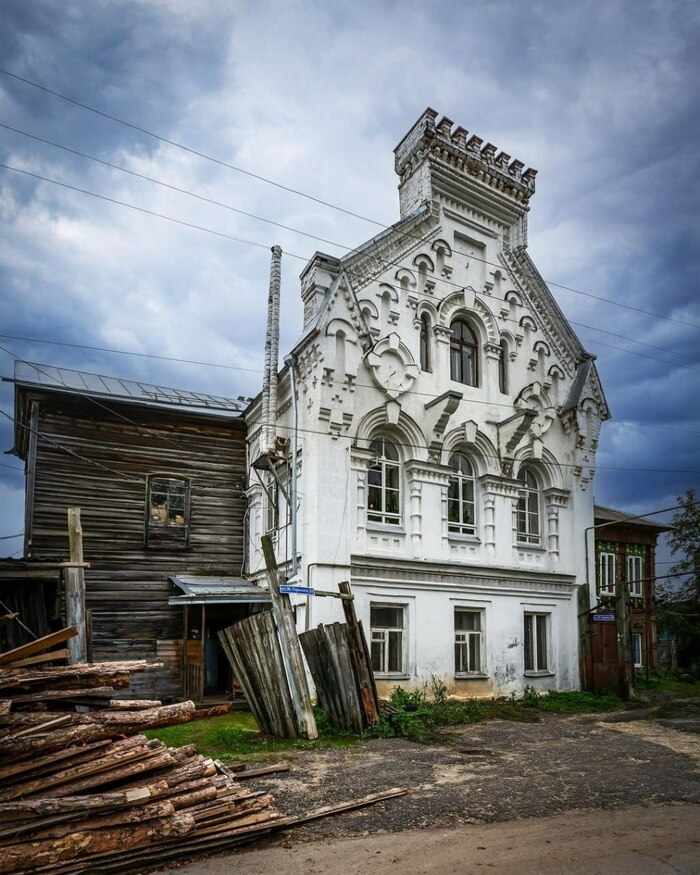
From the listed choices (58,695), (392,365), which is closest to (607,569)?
(392,365)

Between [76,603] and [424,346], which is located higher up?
[424,346]

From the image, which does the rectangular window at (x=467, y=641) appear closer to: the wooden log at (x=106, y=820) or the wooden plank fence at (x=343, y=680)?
the wooden plank fence at (x=343, y=680)

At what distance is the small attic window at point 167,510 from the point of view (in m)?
19.1

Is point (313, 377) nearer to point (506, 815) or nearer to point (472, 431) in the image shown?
point (472, 431)

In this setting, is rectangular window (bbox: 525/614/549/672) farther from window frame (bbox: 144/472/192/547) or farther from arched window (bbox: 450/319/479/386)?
window frame (bbox: 144/472/192/547)

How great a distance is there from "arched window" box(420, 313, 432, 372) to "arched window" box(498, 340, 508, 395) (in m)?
2.74

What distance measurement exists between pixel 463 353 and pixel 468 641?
26.3ft

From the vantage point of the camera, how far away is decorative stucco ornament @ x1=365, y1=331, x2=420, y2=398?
696 inches

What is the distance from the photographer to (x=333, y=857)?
650 cm

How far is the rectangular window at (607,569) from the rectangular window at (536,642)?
12735 millimetres

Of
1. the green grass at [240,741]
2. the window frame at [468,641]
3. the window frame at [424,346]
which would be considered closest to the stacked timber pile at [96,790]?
the green grass at [240,741]

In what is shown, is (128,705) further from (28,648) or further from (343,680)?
(343,680)

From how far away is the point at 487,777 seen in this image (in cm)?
983

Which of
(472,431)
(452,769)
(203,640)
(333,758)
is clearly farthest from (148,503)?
(452,769)
